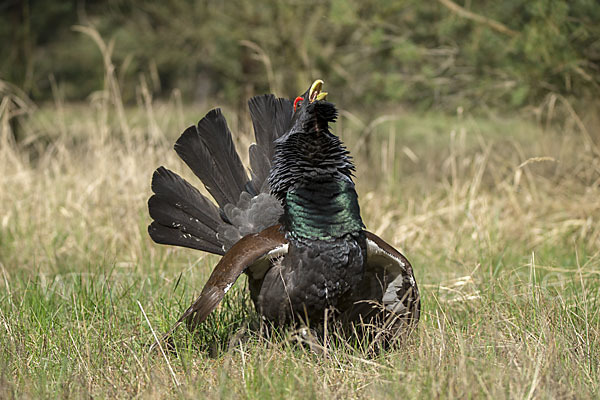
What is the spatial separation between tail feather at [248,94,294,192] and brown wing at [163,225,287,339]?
2.33ft

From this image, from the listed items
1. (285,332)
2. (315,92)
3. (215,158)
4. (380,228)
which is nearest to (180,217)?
(215,158)

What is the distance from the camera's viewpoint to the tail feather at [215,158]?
12.1 feet

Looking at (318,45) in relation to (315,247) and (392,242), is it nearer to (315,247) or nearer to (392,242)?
(392,242)

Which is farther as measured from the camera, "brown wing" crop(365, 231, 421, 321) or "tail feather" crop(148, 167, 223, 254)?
"tail feather" crop(148, 167, 223, 254)

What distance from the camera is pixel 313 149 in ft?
9.86

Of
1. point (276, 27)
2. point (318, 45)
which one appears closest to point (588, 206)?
point (318, 45)

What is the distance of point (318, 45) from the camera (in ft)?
26.4

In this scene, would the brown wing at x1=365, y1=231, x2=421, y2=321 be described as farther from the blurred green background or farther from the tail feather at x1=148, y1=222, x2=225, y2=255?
the blurred green background

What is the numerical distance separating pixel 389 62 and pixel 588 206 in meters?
3.44

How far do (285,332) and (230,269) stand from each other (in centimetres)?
45

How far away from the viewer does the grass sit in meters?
2.45

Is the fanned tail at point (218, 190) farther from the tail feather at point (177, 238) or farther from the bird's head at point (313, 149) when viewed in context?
the bird's head at point (313, 149)

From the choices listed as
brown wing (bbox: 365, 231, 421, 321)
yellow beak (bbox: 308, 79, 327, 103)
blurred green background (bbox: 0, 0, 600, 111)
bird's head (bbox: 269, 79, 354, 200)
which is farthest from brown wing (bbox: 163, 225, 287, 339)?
blurred green background (bbox: 0, 0, 600, 111)

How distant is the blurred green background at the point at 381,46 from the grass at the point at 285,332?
2.29 feet
